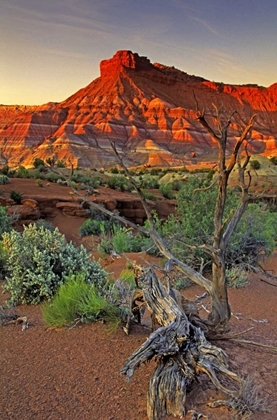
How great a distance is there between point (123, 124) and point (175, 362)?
97677mm

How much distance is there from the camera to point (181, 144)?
310 feet

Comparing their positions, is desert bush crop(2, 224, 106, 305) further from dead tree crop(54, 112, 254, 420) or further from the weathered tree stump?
A: the weathered tree stump

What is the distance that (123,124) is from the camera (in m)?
98.6

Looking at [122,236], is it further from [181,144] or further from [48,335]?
[181,144]

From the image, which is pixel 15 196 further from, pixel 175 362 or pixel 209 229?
pixel 175 362

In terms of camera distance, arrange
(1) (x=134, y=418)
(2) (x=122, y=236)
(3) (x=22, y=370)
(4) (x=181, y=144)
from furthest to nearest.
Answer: (4) (x=181, y=144)
(2) (x=122, y=236)
(3) (x=22, y=370)
(1) (x=134, y=418)

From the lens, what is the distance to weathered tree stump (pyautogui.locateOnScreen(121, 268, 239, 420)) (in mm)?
3168

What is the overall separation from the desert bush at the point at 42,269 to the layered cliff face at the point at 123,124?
2604 inches

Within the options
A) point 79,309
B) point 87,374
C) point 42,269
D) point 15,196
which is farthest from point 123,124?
point 87,374

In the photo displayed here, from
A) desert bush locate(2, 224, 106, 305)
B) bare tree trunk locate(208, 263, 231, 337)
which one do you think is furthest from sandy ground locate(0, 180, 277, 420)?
desert bush locate(2, 224, 106, 305)

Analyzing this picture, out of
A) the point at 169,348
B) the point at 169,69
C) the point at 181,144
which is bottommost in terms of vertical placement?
the point at 181,144

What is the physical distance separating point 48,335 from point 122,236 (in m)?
6.94

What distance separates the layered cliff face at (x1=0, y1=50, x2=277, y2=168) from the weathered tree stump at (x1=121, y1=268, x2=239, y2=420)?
69.6m

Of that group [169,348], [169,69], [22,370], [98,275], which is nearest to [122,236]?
[98,275]
